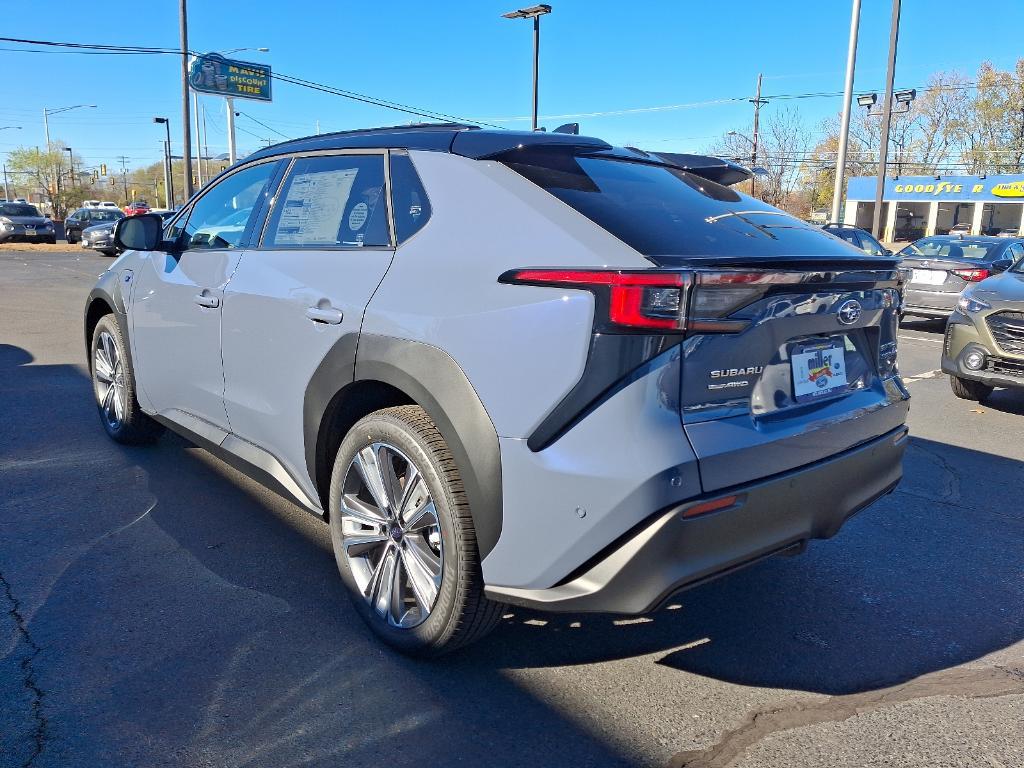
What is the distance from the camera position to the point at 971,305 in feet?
22.0

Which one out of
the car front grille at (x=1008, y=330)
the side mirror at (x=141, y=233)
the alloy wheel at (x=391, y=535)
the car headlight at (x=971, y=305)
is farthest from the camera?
the car headlight at (x=971, y=305)

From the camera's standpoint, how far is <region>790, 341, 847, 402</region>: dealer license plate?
2.47 m

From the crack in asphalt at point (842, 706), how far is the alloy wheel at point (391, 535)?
0.98 meters

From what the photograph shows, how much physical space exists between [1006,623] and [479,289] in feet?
8.14

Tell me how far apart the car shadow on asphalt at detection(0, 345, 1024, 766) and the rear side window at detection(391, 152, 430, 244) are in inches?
58.4

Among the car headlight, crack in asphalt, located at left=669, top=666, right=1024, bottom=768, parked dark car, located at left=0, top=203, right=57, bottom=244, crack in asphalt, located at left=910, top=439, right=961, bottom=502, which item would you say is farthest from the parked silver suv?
parked dark car, located at left=0, top=203, right=57, bottom=244

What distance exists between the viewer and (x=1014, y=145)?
200ft

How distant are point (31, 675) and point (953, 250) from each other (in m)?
13.5

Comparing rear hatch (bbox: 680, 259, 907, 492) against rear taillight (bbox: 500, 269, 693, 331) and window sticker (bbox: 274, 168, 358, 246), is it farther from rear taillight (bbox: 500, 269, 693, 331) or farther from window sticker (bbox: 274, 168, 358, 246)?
window sticker (bbox: 274, 168, 358, 246)

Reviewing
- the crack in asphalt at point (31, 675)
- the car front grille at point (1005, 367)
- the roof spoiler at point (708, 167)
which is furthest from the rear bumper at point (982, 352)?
the crack in asphalt at point (31, 675)

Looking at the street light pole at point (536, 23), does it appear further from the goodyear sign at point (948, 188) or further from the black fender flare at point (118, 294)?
the goodyear sign at point (948, 188)

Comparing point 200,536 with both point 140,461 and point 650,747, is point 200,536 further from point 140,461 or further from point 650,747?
point 650,747

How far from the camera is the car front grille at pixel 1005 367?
6.30m

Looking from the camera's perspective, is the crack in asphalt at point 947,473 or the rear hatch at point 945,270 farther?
the rear hatch at point 945,270
